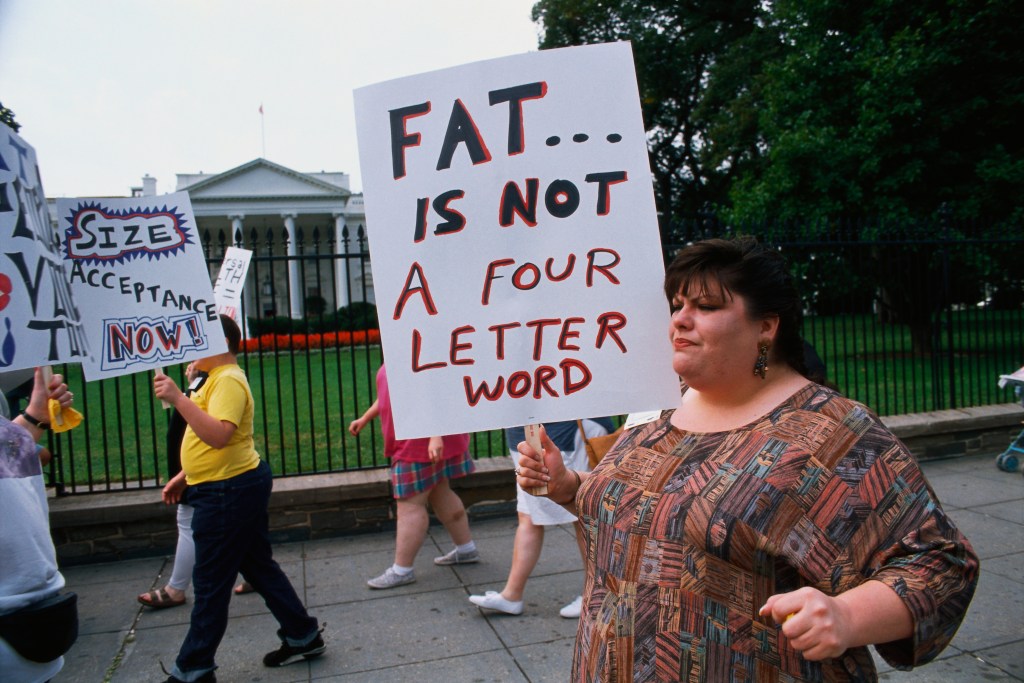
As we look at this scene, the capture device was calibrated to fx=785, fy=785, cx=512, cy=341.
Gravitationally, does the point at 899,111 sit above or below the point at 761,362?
above

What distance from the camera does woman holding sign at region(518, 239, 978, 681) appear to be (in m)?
1.45

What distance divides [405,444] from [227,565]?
4.77ft

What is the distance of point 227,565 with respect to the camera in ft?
11.4

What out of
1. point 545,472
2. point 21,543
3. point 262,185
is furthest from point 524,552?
point 262,185

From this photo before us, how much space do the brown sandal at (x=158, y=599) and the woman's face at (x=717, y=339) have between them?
402 centimetres

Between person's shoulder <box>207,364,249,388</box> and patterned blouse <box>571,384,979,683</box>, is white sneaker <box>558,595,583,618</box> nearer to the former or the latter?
person's shoulder <box>207,364,249,388</box>

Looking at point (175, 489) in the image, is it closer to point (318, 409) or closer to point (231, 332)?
point (231, 332)

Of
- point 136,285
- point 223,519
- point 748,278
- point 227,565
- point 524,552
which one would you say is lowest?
point 524,552

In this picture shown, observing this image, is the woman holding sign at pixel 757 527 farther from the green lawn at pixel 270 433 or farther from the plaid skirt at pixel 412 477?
the green lawn at pixel 270 433

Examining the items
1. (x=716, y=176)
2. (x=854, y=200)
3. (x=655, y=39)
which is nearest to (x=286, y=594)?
(x=854, y=200)

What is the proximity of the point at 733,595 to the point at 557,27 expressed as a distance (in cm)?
2658

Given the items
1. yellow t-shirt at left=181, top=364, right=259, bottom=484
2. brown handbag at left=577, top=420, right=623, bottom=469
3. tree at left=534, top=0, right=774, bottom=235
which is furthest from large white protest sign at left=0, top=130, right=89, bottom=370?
tree at left=534, top=0, right=774, bottom=235

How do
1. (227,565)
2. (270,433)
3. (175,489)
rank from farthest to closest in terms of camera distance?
(270,433) < (175,489) < (227,565)

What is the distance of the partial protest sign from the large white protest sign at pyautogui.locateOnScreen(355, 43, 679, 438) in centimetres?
319
